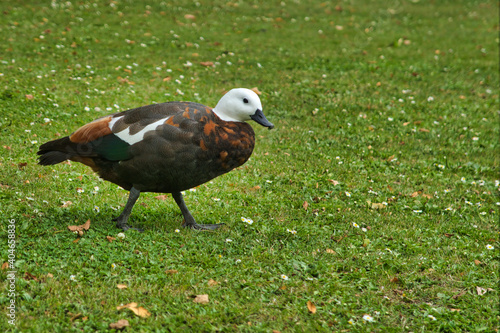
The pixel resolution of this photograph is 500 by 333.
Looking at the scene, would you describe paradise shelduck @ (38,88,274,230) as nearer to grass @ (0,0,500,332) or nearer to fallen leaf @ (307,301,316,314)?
grass @ (0,0,500,332)

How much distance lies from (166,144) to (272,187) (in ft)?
8.44

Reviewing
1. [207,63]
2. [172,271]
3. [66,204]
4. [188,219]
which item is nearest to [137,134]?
[188,219]

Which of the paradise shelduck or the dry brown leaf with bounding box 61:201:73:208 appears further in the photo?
the dry brown leaf with bounding box 61:201:73:208

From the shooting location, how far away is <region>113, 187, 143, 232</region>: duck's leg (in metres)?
5.19

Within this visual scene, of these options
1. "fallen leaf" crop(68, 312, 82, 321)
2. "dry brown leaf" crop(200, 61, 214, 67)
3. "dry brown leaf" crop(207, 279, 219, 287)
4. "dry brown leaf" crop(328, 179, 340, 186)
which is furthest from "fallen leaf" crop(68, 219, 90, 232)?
"dry brown leaf" crop(200, 61, 214, 67)

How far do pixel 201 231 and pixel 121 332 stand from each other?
72.0 inches

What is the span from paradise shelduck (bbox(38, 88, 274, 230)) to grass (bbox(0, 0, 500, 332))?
0.71 meters

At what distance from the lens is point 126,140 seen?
4898 millimetres

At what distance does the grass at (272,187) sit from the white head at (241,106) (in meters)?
1.35

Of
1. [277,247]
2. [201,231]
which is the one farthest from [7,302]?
[277,247]

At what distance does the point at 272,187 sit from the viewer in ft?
23.2

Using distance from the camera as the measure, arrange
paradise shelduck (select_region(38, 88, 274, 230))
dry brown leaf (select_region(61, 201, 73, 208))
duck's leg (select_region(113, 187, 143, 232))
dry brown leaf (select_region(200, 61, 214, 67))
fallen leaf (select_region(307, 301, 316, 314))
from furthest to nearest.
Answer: dry brown leaf (select_region(200, 61, 214, 67)) < dry brown leaf (select_region(61, 201, 73, 208)) < duck's leg (select_region(113, 187, 143, 232)) < paradise shelduck (select_region(38, 88, 274, 230)) < fallen leaf (select_region(307, 301, 316, 314))

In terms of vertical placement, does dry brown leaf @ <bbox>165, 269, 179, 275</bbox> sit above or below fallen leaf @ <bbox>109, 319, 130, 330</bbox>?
below

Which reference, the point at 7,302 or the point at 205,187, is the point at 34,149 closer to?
the point at 205,187
